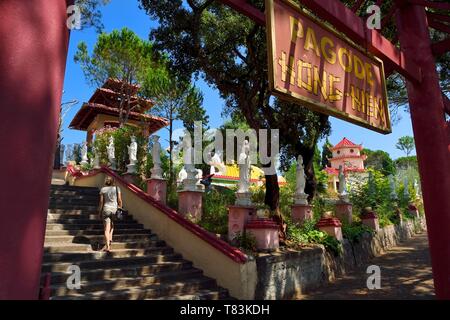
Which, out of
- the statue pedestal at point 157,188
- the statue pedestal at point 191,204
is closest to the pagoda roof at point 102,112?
the statue pedestal at point 157,188

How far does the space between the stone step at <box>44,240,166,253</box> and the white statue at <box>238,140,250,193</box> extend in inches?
95.1

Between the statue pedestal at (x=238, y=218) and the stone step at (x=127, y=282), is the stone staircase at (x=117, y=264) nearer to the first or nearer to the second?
the stone step at (x=127, y=282)

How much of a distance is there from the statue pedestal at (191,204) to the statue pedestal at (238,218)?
126 cm

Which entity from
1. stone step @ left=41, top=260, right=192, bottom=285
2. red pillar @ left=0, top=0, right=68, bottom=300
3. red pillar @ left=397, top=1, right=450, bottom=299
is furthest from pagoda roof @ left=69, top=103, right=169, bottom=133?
red pillar @ left=0, top=0, right=68, bottom=300

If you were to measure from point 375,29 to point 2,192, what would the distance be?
3569 millimetres

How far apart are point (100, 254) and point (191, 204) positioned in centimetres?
246

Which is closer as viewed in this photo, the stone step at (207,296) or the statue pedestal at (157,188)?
the stone step at (207,296)

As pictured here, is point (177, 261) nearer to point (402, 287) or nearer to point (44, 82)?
→ point (402, 287)

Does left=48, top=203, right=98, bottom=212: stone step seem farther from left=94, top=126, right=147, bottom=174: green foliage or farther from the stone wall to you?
the stone wall

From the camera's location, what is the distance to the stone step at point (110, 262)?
21.4 feet

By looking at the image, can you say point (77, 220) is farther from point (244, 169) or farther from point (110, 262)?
point (244, 169)

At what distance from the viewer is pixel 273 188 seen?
9742 millimetres

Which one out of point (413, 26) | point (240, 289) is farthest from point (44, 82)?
point (240, 289)

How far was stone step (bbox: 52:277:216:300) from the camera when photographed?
19.0 feet
